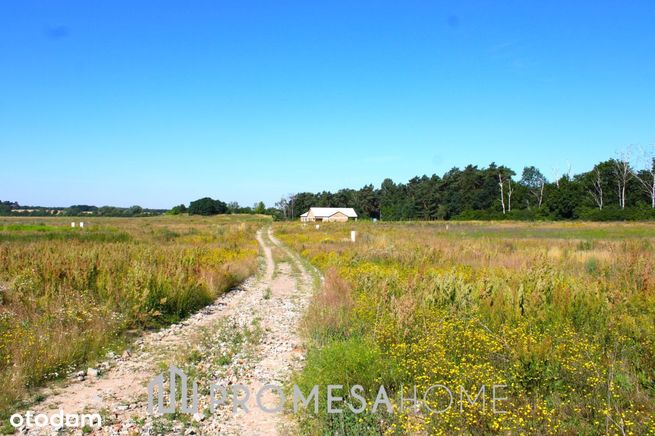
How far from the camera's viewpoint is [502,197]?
100938mm

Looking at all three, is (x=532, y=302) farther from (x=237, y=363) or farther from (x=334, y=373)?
(x=237, y=363)

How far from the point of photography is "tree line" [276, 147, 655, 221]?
81.5 m

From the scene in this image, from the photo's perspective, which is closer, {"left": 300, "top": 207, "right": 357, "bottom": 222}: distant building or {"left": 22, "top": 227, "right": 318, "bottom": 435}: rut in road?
{"left": 22, "top": 227, "right": 318, "bottom": 435}: rut in road

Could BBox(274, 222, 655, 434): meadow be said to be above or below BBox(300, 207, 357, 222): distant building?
below

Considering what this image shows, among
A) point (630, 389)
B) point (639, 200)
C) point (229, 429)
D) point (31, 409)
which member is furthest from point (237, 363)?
point (639, 200)

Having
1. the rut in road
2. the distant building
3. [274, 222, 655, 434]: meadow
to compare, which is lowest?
the rut in road

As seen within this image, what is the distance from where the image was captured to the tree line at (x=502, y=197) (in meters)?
81.5

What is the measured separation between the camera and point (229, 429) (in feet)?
14.8
